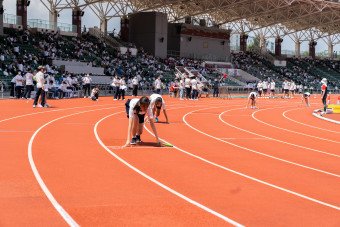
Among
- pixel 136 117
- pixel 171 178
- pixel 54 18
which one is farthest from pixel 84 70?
pixel 171 178

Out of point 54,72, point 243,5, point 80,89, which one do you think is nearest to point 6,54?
point 54,72

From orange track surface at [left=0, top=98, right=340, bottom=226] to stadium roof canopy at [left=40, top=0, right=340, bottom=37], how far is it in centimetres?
4240

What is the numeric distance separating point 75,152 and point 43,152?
620 millimetres

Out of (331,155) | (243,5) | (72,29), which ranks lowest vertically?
(331,155)

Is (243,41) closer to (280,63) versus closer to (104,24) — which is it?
(280,63)

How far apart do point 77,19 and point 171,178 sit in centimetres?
4864

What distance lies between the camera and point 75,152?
428 inches

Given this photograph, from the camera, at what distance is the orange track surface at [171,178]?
630 cm

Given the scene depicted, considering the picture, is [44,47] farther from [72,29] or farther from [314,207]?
[314,207]

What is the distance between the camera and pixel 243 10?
6994 cm

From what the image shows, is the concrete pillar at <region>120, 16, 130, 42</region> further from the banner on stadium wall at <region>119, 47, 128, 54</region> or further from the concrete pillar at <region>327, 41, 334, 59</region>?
the concrete pillar at <region>327, 41, 334, 59</region>

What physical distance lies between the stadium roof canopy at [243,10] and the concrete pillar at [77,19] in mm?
688

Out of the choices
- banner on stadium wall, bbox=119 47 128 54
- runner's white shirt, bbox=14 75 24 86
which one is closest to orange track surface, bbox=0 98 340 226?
runner's white shirt, bbox=14 75 24 86

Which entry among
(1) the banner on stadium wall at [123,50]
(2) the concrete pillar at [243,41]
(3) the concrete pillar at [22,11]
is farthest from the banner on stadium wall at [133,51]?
(2) the concrete pillar at [243,41]
